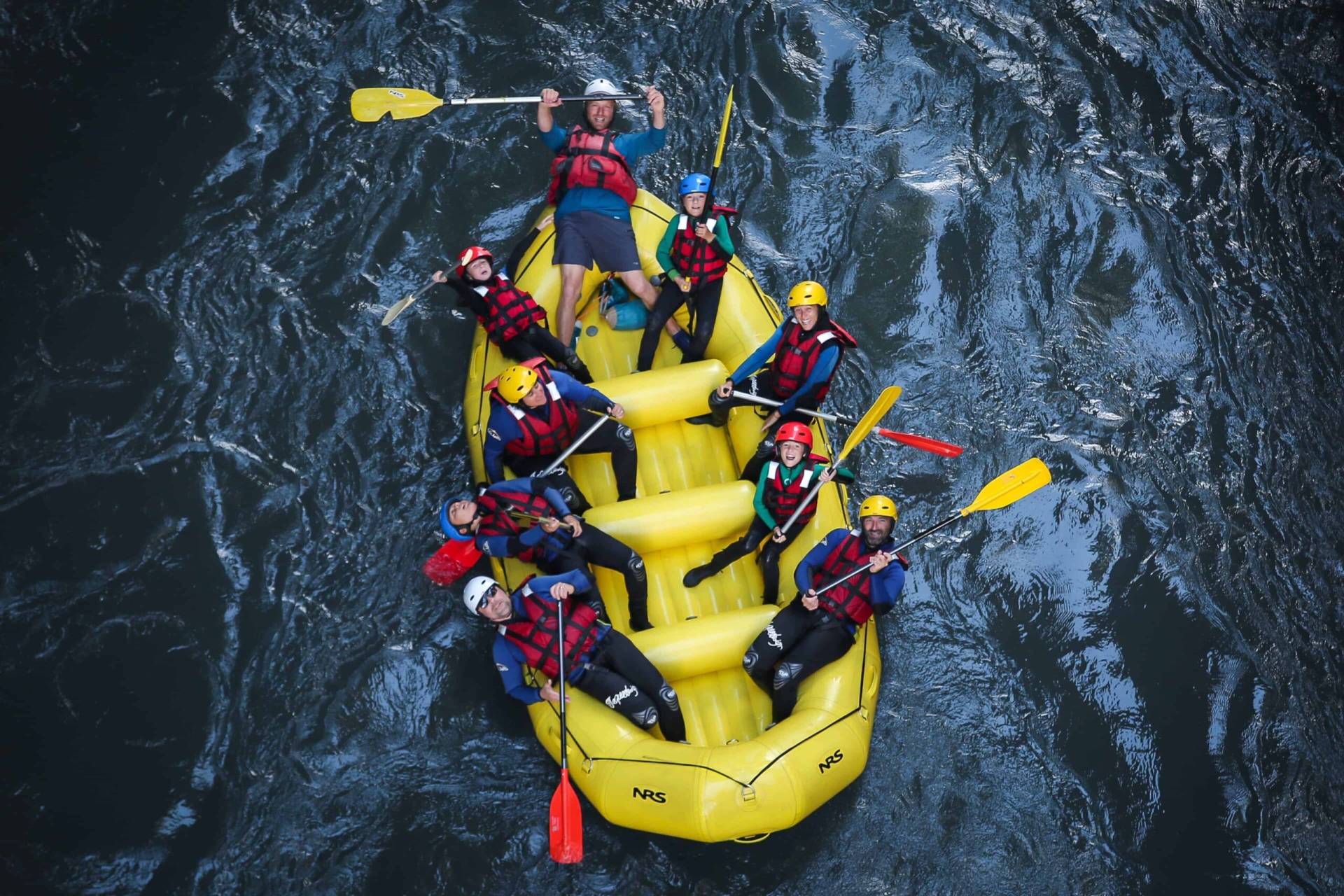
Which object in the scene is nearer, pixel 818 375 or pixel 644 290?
pixel 818 375

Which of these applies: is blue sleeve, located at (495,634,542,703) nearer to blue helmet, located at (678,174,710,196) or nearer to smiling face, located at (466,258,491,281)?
smiling face, located at (466,258,491,281)

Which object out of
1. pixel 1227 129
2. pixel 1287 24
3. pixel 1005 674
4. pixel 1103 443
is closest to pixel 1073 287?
pixel 1103 443

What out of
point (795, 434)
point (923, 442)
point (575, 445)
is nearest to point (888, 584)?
point (795, 434)

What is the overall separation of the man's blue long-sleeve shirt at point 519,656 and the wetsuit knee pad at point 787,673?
583 mm

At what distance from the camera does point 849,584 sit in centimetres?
400

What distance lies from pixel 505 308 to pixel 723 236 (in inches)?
34.7

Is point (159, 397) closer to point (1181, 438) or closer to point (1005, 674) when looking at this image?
point (1005, 674)

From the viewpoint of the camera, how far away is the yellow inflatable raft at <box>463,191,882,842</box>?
12.3 ft

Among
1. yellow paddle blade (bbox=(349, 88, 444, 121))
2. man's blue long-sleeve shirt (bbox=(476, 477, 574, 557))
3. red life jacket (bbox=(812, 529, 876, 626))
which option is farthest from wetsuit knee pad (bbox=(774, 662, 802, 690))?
yellow paddle blade (bbox=(349, 88, 444, 121))

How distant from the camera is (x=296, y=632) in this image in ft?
15.5

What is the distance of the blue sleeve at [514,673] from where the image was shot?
391 cm

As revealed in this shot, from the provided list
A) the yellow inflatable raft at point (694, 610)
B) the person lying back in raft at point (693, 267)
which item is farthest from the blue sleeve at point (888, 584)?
the person lying back in raft at point (693, 267)

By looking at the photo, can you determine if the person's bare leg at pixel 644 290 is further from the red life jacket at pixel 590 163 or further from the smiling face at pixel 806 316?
the smiling face at pixel 806 316

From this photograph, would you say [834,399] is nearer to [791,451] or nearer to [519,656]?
[791,451]
